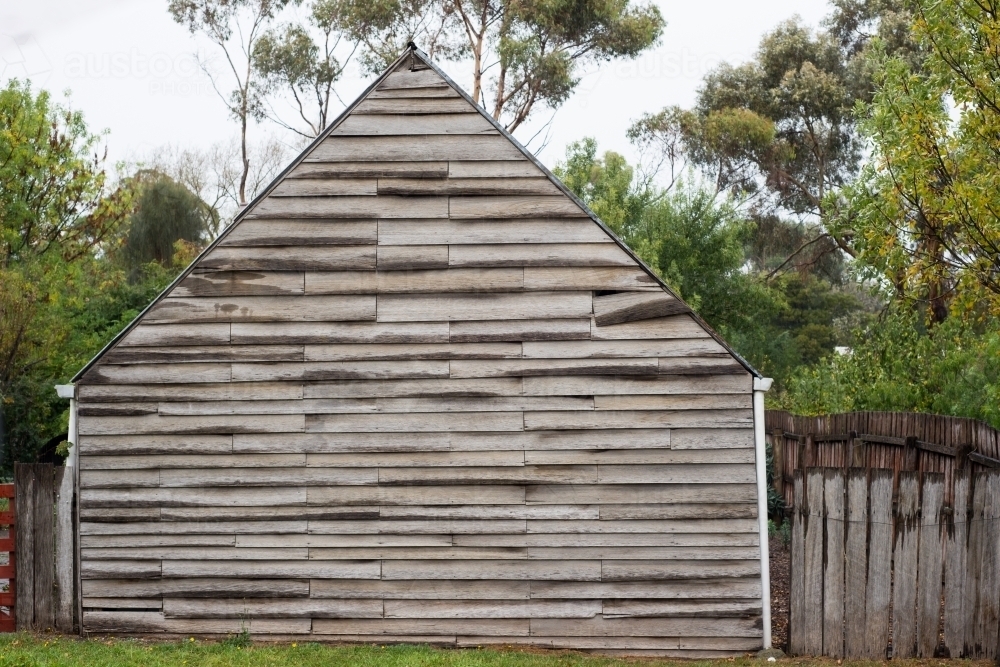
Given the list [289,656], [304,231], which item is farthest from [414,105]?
[289,656]

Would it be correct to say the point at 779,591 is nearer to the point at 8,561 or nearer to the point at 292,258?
the point at 292,258

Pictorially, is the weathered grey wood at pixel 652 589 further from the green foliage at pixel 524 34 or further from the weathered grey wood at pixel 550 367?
the green foliage at pixel 524 34

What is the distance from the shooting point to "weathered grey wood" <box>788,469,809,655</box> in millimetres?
8234

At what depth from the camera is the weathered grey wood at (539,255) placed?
838 centimetres

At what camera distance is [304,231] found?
851cm

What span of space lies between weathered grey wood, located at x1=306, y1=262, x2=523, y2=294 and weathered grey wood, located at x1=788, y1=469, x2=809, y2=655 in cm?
292

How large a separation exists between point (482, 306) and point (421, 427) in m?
1.14

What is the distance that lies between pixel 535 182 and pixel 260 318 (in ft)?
8.46

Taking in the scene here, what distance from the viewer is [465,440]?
8.42 meters

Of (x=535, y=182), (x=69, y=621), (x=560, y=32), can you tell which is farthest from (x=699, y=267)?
(x=69, y=621)

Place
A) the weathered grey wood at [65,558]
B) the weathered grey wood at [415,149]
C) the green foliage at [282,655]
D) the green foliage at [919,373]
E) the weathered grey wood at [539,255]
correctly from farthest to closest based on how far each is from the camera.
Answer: the green foliage at [919,373], the weathered grey wood at [65,558], the weathered grey wood at [415,149], the weathered grey wood at [539,255], the green foliage at [282,655]

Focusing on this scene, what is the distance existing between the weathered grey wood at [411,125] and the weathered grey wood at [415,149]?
0.04 m

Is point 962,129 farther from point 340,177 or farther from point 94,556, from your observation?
point 94,556

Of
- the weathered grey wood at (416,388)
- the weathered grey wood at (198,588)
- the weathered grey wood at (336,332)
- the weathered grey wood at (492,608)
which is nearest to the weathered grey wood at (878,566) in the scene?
the weathered grey wood at (492,608)
